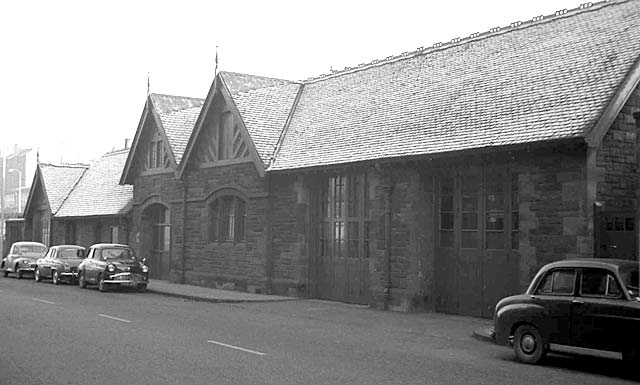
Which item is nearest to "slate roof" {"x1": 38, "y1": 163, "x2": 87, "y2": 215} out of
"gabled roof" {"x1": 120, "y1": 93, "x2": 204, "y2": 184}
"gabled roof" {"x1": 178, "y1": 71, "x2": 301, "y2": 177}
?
"gabled roof" {"x1": 120, "y1": 93, "x2": 204, "y2": 184}

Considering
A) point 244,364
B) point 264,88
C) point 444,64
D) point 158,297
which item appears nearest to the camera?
point 244,364

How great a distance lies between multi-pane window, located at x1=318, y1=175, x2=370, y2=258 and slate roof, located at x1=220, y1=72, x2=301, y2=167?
2568 mm

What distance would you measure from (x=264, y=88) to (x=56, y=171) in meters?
25.6

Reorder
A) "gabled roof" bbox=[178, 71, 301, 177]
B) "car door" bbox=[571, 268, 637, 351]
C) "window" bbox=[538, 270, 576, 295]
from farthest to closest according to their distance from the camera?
"gabled roof" bbox=[178, 71, 301, 177] < "window" bbox=[538, 270, 576, 295] < "car door" bbox=[571, 268, 637, 351]

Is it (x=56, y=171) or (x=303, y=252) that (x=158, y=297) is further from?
(x=56, y=171)

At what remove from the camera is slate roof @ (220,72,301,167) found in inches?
994

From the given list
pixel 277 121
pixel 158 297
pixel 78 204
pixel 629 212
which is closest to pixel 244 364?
pixel 629 212

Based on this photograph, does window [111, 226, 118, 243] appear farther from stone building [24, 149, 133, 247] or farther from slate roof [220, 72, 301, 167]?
slate roof [220, 72, 301, 167]

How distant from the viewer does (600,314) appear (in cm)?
1106

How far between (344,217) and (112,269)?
8726 millimetres

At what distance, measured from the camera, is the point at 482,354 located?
42.3ft

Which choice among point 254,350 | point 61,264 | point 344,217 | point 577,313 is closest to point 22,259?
point 61,264

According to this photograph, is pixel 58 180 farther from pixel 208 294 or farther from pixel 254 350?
pixel 254 350

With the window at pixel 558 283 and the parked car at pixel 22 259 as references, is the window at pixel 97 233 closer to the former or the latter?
the parked car at pixel 22 259
